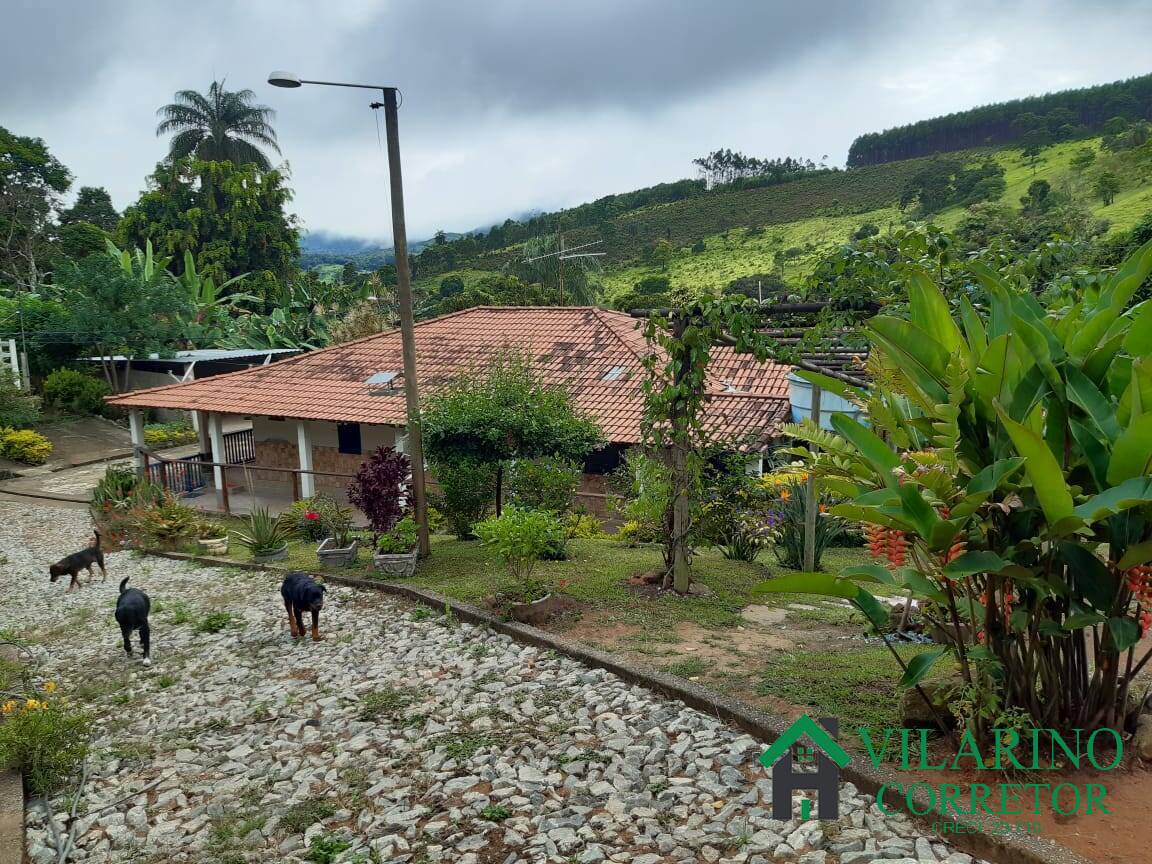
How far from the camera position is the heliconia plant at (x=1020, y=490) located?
299cm

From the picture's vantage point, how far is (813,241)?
5094 cm

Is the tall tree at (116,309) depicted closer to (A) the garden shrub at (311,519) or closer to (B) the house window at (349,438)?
(B) the house window at (349,438)

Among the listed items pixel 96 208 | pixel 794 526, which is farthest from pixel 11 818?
pixel 96 208

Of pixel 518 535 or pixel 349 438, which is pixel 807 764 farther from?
pixel 349 438

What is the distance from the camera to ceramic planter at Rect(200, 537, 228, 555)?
11555 millimetres

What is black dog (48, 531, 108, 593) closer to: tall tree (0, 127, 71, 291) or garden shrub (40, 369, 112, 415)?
garden shrub (40, 369, 112, 415)

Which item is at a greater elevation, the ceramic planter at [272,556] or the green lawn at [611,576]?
the green lawn at [611,576]

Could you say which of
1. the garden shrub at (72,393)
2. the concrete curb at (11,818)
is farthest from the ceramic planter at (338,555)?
the garden shrub at (72,393)

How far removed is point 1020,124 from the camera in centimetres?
7000

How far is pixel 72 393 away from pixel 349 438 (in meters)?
14.1

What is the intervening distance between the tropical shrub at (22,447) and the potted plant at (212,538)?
13160 mm

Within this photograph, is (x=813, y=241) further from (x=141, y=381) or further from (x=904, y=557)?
(x=904, y=557)

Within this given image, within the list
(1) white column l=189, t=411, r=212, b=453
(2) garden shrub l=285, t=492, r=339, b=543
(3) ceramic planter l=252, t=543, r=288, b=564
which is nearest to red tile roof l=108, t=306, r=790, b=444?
(1) white column l=189, t=411, r=212, b=453

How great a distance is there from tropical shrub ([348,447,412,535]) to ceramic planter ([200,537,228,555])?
3057 mm
